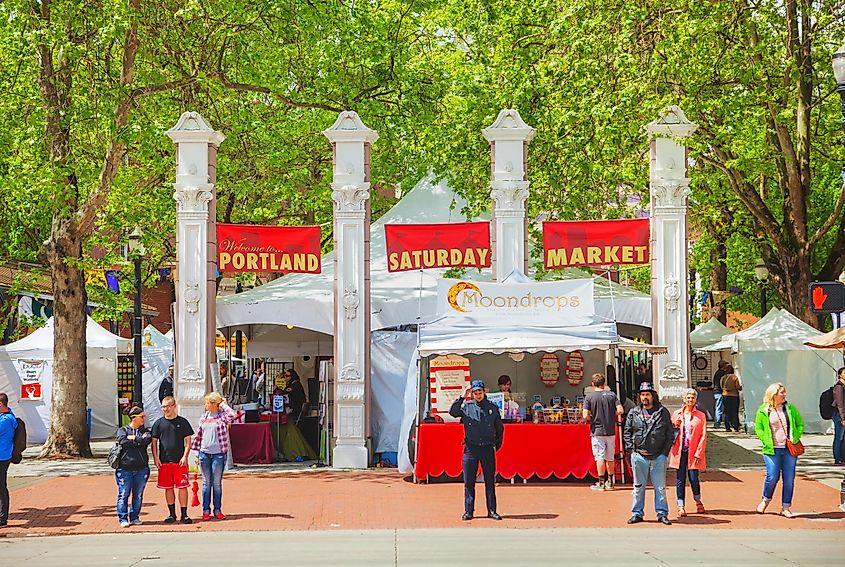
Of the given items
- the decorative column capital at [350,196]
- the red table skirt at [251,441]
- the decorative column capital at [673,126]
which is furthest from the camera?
the red table skirt at [251,441]

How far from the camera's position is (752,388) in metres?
30.0

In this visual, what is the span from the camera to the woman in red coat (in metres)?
14.8

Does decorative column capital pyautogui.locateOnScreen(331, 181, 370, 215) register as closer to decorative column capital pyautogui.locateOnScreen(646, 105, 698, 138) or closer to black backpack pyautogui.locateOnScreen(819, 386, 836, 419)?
decorative column capital pyautogui.locateOnScreen(646, 105, 698, 138)

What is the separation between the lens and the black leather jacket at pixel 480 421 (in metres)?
14.6

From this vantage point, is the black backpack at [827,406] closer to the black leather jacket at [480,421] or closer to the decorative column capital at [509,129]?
the decorative column capital at [509,129]

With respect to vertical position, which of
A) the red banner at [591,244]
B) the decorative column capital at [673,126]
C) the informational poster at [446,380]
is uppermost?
the decorative column capital at [673,126]

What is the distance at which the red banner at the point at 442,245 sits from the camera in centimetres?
2159

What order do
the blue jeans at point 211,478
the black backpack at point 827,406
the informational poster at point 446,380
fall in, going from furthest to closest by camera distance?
the black backpack at point 827,406
the informational poster at point 446,380
the blue jeans at point 211,478

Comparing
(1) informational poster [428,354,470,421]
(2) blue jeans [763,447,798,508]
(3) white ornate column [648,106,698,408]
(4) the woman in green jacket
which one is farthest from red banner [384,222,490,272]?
(2) blue jeans [763,447,798,508]

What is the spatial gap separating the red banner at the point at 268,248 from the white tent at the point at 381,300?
4.34ft

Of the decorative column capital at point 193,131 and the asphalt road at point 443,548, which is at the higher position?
the decorative column capital at point 193,131

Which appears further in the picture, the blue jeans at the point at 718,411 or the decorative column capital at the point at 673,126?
the blue jeans at the point at 718,411

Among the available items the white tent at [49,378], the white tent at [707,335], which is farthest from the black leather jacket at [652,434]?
the white tent at [707,335]

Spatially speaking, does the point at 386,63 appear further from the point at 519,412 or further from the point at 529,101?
the point at 519,412
